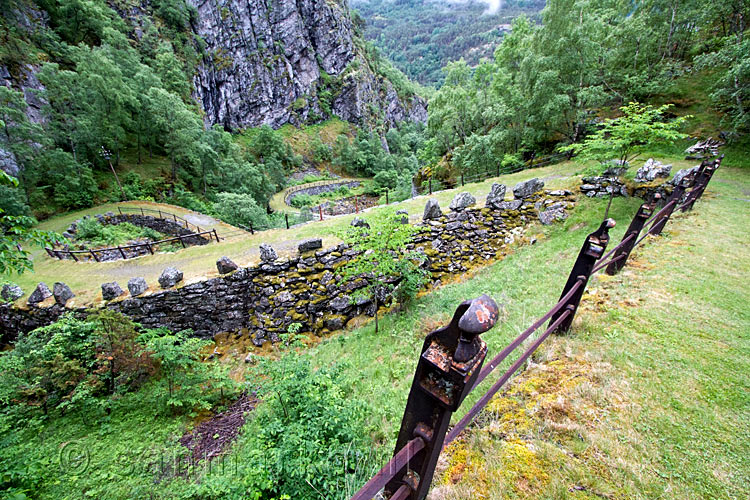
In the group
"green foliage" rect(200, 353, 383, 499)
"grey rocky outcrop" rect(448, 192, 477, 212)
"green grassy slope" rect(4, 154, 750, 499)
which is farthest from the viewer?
"grey rocky outcrop" rect(448, 192, 477, 212)

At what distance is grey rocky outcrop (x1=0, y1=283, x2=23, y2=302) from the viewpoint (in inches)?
340

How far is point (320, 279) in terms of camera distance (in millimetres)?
8141

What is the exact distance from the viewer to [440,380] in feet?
3.38

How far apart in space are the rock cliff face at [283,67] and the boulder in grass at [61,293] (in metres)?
47.2

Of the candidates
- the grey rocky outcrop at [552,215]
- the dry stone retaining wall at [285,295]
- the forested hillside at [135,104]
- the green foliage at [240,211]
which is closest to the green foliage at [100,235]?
the green foliage at [240,211]

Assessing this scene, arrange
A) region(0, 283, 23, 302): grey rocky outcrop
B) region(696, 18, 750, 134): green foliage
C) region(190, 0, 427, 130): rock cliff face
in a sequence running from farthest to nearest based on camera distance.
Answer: region(190, 0, 427, 130): rock cliff face < region(696, 18, 750, 134): green foliage < region(0, 283, 23, 302): grey rocky outcrop

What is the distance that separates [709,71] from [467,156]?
13.9 meters

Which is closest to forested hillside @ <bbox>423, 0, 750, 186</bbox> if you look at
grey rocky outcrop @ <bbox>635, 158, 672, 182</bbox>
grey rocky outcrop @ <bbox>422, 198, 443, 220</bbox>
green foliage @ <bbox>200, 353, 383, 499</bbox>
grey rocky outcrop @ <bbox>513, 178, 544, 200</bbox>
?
grey rocky outcrop @ <bbox>635, 158, 672, 182</bbox>

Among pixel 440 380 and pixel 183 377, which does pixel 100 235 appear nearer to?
pixel 183 377

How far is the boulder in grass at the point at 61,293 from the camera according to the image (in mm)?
8242

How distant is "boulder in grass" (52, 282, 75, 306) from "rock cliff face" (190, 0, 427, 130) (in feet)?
155

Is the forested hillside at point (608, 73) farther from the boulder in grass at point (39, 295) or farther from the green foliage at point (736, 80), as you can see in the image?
the boulder in grass at point (39, 295)

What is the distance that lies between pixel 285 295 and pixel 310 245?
1.73m

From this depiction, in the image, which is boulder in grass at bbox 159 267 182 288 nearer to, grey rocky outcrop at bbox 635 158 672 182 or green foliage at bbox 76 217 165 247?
green foliage at bbox 76 217 165 247
